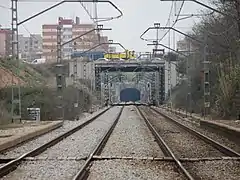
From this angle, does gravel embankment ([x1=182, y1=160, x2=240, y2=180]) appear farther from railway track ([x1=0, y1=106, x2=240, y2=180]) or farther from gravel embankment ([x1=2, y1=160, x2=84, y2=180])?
gravel embankment ([x1=2, y1=160, x2=84, y2=180])

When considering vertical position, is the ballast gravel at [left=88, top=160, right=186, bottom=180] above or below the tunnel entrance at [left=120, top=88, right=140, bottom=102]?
below

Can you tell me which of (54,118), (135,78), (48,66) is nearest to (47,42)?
(135,78)

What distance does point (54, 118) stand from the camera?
40875 mm

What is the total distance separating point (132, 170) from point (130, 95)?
128331mm

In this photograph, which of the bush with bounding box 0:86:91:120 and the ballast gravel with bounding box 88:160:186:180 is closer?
the ballast gravel with bounding box 88:160:186:180

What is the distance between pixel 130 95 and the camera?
141m

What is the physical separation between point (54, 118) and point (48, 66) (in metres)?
53.0

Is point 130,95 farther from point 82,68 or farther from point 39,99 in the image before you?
point 39,99

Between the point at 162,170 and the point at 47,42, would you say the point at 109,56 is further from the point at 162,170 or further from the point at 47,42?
the point at 162,170

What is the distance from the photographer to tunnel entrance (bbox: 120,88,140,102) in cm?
14012

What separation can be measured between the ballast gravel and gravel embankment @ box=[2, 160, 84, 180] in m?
0.51

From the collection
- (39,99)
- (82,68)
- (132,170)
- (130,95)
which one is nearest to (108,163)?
(132,170)

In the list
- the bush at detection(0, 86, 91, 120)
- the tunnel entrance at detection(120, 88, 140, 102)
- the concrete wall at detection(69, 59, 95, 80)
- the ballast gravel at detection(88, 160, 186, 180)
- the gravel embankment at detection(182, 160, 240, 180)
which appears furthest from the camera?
the tunnel entrance at detection(120, 88, 140, 102)

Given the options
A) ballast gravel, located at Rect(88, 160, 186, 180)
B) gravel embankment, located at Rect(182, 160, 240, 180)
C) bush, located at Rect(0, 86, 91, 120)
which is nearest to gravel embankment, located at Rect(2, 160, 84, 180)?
ballast gravel, located at Rect(88, 160, 186, 180)
